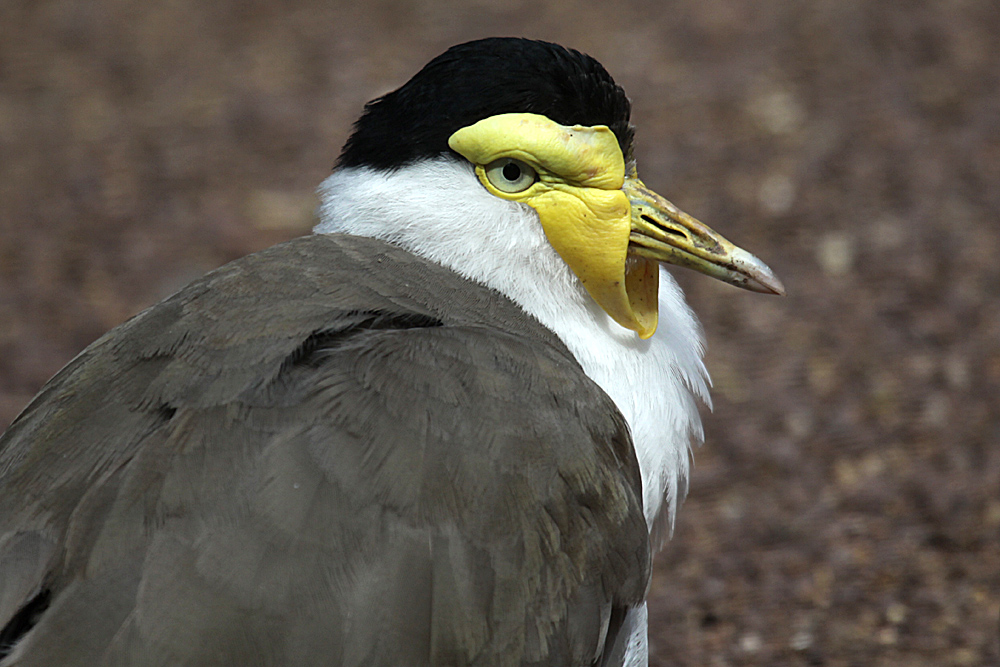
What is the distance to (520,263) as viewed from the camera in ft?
9.48

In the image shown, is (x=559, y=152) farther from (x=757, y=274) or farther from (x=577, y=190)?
(x=757, y=274)

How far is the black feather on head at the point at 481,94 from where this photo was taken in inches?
110

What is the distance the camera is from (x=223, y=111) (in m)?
6.25

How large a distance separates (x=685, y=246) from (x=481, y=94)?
68 centimetres

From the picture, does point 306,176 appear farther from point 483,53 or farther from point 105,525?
point 105,525

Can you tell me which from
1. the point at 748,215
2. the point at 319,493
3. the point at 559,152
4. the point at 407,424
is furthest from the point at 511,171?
the point at 748,215

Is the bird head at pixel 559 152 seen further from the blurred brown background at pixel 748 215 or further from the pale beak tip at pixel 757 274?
the blurred brown background at pixel 748 215

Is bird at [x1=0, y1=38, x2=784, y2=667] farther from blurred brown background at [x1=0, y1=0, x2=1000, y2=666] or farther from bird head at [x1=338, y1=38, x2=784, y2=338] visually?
blurred brown background at [x1=0, y1=0, x2=1000, y2=666]

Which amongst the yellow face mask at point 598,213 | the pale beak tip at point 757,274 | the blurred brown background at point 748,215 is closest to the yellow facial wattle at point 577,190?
the yellow face mask at point 598,213

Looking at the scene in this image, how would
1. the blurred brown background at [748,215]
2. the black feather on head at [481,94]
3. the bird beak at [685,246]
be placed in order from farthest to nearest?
the blurred brown background at [748,215]
the bird beak at [685,246]
the black feather on head at [481,94]

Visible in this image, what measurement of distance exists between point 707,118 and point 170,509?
15.2ft

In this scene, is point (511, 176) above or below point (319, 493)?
above

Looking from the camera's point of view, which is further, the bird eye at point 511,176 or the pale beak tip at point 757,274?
the pale beak tip at point 757,274

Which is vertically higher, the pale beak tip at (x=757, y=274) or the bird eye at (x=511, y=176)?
the bird eye at (x=511, y=176)
